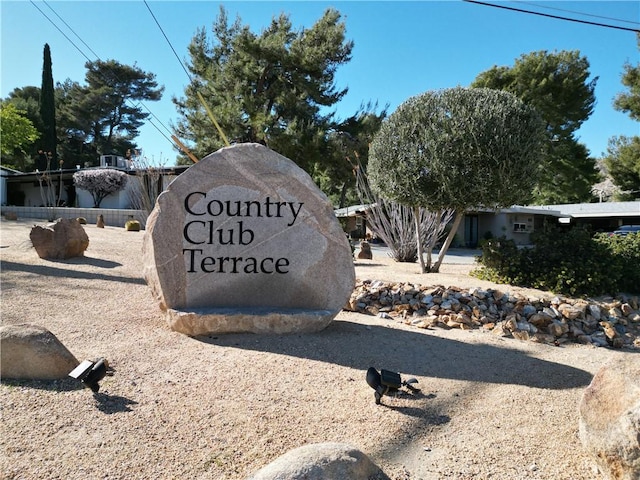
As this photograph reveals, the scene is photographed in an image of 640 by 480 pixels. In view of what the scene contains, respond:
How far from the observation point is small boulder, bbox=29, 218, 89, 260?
811 cm

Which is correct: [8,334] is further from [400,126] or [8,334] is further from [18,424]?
[400,126]

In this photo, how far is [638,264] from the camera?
7.77 metres

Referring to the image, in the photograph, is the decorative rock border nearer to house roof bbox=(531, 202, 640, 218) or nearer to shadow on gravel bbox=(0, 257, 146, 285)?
shadow on gravel bbox=(0, 257, 146, 285)

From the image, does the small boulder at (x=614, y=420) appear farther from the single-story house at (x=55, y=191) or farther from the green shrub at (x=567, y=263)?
the single-story house at (x=55, y=191)

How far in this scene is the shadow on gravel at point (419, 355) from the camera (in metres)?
3.89

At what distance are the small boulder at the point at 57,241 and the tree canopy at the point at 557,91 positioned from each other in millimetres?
23452

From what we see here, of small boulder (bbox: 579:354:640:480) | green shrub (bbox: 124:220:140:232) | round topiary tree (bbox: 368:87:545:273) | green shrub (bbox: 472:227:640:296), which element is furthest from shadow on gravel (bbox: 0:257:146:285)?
green shrub (bbox: 124:220:140:232)

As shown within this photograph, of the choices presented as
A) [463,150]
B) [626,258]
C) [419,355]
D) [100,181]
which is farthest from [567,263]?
[100,181]

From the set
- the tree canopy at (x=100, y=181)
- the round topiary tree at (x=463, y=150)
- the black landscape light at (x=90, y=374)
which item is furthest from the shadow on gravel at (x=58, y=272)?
the tree canopy at (x=100, y=181)

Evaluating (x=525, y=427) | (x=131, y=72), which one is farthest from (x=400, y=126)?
(x=131, y=72)

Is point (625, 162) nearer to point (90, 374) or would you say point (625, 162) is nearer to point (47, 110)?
point (90, 374)

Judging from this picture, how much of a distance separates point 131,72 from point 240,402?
38.6 meters

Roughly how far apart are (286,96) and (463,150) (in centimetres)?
1279

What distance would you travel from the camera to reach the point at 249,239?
4855 millimetres
